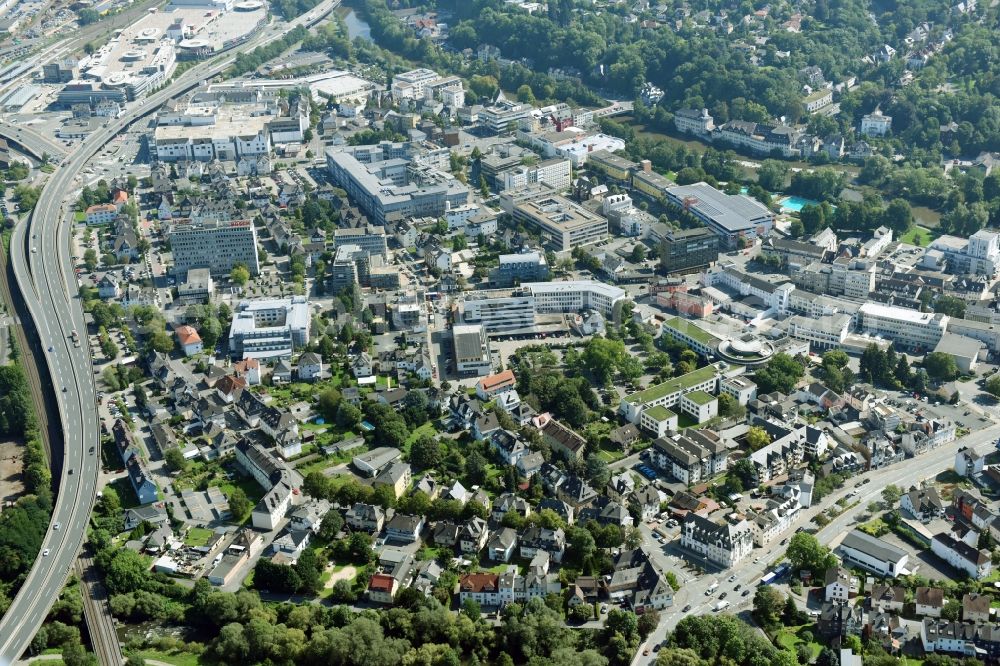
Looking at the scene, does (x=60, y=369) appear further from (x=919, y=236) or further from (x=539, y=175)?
(x=919, y=236)

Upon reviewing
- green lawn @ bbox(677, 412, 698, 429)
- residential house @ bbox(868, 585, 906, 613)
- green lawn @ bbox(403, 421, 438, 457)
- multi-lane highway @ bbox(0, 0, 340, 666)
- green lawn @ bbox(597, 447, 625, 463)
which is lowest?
green lawn @ bbox(677, 412, 698, 429)

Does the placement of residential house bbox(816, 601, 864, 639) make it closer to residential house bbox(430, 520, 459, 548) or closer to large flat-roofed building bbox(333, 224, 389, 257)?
residential house bbox(430, 520, 459, 548)

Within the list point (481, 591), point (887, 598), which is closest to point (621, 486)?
point (481, 591)

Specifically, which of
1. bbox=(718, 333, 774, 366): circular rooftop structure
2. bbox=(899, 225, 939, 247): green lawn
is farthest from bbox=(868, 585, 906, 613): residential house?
bbox=(899, 225, 939, 247): green lawn

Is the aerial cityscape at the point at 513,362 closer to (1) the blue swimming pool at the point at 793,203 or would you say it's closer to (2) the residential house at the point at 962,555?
(2) the residential house at the point at 962,555

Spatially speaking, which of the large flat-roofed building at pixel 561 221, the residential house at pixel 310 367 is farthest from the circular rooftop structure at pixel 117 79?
the residential house at pixel 310 367

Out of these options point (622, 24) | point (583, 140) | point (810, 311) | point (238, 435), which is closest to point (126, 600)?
point (238, 435)

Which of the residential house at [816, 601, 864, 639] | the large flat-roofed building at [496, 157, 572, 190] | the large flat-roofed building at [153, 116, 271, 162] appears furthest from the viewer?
the large flat-roofed building at [153, 116, 271, 162]
